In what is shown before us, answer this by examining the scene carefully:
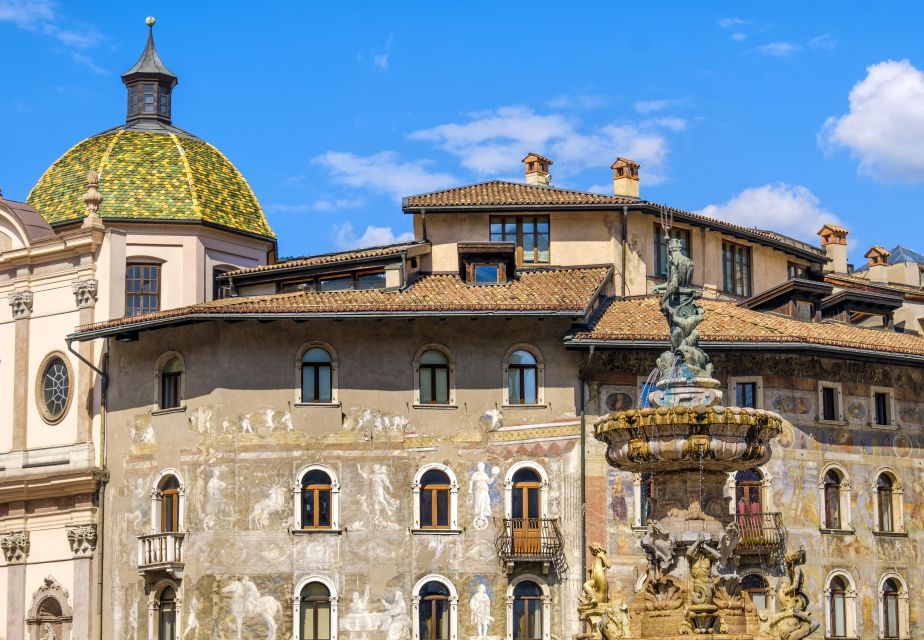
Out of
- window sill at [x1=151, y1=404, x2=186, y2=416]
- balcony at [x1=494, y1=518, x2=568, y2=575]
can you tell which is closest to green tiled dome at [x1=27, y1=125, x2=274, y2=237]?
window sill at [x1=151, y1=404, x2=186, y2=416]

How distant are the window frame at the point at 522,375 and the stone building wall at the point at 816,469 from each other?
3.82 ft

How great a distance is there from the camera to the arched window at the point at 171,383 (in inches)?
1996

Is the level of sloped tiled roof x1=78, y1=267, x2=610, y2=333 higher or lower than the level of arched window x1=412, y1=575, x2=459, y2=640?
higher

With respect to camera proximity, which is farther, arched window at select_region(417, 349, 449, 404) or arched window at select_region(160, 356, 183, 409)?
arched window at select_region(160, 356, 183, 409)

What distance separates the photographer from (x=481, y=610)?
48219mm

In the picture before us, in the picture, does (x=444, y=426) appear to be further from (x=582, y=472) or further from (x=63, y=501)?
(x=63, y=501)

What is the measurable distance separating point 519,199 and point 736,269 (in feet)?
24.3

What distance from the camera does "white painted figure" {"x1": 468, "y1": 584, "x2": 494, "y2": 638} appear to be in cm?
4812

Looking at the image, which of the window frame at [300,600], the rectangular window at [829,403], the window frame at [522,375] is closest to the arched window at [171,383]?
the window frame at [300,600]

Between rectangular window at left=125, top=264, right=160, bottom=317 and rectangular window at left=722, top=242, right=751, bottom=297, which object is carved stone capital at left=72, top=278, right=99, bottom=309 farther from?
rectangular window at left=722, top=242, right=751, bottom=297

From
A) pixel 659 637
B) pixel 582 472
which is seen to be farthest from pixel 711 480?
pixel 582 472

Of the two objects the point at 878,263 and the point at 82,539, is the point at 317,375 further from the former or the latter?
the point at 878,263

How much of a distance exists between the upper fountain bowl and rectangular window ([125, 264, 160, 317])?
26953 millimetres

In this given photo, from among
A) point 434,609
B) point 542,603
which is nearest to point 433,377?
point 434,609
